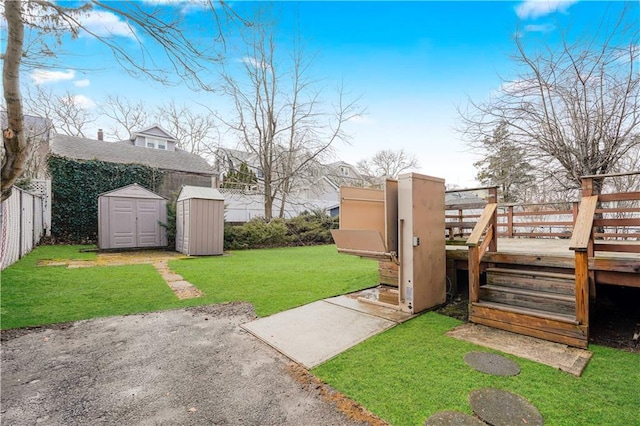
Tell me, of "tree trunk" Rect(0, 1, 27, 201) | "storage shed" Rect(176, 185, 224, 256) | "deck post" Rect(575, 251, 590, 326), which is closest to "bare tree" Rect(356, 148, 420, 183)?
"storage shed" Rect(176, 185, 224, 256)

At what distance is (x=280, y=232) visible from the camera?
13.2 m

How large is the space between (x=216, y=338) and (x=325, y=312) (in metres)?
1.52

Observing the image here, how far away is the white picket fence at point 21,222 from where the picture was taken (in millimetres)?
6103

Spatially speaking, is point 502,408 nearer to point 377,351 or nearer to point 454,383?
point 454,383

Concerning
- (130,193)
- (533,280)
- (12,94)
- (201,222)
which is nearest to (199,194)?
(201,222)

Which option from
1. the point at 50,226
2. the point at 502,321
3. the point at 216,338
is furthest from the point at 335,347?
the point at 50,226

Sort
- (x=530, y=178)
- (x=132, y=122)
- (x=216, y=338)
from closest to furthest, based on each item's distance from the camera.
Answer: (x=216, y=338)
(x=530, y=178)
(x=132, y=122)

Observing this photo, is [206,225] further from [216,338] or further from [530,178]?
[530,178]

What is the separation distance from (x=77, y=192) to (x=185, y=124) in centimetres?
1231

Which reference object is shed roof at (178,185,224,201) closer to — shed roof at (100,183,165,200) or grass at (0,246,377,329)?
shed roof at (100,183,165,200)

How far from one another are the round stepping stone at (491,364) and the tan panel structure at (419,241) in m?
1.25

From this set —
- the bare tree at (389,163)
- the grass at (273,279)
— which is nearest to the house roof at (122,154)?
the grass at (273,279)

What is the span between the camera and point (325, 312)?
418cm

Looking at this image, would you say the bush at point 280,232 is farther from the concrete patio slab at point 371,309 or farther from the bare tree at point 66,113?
the bare tree at point 66,113
